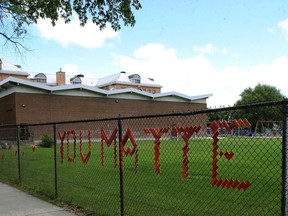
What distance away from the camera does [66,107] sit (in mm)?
46312

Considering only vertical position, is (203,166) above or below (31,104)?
below

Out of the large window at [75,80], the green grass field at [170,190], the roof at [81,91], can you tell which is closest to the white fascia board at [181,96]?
the roof at [81,91]

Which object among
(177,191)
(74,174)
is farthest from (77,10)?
(177,191)

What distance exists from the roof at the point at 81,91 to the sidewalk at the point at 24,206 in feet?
114

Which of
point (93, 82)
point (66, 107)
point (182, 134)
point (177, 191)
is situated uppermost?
point (93, 82)

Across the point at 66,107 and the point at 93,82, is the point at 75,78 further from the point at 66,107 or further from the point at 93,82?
the point at 66,107

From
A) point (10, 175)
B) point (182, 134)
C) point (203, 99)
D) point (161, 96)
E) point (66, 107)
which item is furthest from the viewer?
point (203, 99)

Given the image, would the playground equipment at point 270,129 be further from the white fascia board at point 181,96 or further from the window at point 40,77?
the window at point 40,77

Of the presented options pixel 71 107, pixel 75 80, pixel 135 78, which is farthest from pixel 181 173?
pixel 135 78

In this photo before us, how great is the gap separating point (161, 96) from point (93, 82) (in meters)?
29.7

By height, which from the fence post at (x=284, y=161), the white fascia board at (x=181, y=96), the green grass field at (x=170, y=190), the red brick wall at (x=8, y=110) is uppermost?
the white fascia board at (x=181, y=96)

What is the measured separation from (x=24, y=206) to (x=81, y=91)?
1631 inches

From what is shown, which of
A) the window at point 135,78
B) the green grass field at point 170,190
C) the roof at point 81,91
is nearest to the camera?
the green grass field at point 170,190

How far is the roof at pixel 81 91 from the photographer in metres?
41.9
